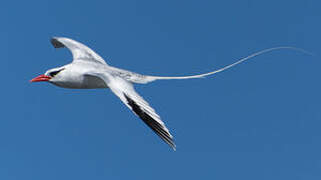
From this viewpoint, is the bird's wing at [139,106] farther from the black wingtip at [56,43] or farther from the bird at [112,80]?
the black wingtip at [56,43]

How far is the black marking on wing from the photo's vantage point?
9.96m

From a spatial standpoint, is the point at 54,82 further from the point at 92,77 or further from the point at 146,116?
the point at 146,116

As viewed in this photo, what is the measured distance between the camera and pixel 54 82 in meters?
13.4

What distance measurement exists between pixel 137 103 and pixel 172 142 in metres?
1.27

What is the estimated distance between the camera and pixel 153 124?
33.2 feet

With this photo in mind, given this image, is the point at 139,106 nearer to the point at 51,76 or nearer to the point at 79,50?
the point at 51,76

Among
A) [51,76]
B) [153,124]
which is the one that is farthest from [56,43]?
[153,124]

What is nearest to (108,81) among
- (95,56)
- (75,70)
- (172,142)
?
(75,70)

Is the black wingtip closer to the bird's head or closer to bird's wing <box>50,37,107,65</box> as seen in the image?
bird's wing <box>50,37,107,65</box>

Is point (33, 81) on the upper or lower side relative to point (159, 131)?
upper

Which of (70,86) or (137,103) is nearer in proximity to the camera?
(137,103)

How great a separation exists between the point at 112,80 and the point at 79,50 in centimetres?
427

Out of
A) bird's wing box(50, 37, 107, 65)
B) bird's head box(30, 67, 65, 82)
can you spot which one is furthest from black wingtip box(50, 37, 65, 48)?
bird's head box(30, 67, 65, 82)

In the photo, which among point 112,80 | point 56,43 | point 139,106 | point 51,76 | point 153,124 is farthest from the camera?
point 56,43
